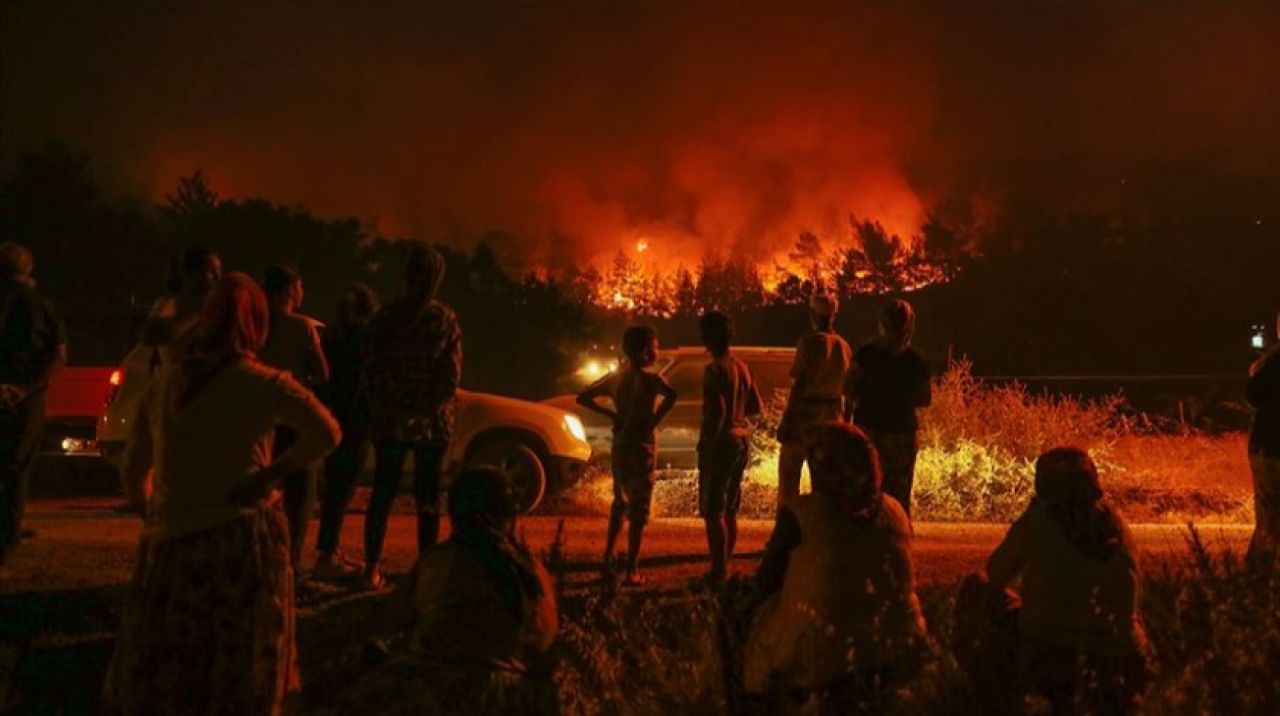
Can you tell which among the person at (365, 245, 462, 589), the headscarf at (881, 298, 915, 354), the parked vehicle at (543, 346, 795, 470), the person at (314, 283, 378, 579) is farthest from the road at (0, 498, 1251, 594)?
the parked vehicle at (543, 346, 795, 470)

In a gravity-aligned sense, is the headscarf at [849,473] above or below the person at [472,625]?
above

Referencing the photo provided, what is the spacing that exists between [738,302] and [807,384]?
35865mm

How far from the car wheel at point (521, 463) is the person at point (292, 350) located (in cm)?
443

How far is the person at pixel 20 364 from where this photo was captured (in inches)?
287

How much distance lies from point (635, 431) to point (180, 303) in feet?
9.09

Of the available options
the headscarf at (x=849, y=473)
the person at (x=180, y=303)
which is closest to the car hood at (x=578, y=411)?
the person at (x=180, y=303)

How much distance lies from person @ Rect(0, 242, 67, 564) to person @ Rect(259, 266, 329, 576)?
1203mm

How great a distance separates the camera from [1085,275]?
144 ft

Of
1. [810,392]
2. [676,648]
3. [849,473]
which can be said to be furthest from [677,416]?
[849,473]

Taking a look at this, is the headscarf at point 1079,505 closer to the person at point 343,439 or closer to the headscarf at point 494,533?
the headscarf at point 494,533

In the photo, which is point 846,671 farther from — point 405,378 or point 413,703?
point 405,378

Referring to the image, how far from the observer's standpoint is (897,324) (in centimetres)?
826

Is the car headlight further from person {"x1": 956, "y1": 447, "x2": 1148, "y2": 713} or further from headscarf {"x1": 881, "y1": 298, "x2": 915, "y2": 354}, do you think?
Answer: person {"x1": 956, "y1": 447, "x2": 1148, "y2": 713}

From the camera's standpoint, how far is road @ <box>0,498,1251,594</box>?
27.4ft
